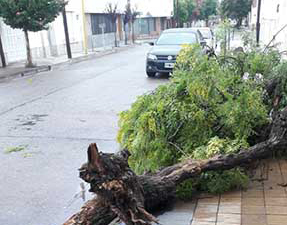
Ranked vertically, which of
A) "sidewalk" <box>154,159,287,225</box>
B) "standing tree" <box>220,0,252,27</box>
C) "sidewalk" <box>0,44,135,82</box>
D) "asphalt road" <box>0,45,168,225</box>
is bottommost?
"sidewalk" <box>0,44,135,82</box>

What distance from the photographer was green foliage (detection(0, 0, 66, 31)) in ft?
54.4

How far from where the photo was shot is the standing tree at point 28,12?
16.6 metres

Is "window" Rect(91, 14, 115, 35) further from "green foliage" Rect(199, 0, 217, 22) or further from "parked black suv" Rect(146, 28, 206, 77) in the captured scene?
"green foliage" Rect(199, 0, 217, 22)

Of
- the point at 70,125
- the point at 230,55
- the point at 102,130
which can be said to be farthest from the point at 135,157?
the point at 70,125

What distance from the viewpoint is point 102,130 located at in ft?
23.0

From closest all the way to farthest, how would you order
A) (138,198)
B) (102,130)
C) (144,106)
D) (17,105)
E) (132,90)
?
(138,198) < (144,106) < (102,130) < (17,105) < (132,90)

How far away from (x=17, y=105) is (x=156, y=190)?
7184 millimetres

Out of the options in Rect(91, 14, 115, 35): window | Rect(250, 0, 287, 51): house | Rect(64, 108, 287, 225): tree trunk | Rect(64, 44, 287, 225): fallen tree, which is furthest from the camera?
Rect(91, 14, 115, 35): window

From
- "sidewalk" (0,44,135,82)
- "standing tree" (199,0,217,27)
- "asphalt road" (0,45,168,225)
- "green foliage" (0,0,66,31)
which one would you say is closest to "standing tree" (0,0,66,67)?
"green foliage" (0,0,66,31)

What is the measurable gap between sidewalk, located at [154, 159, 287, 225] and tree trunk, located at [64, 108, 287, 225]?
23cm

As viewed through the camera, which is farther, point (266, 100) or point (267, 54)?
point (267, 54)

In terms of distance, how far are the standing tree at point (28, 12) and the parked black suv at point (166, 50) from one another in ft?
19.8

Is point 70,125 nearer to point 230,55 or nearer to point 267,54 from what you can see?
point 230,55

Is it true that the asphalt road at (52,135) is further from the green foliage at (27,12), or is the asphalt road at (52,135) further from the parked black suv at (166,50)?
the green foliage at (27,12)
